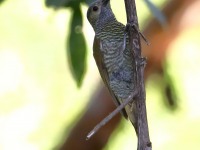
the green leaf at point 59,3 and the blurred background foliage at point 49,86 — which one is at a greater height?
the green leaf at point 59,3

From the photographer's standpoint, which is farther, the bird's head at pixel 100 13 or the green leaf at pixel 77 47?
the bird's head at pixel 100 13

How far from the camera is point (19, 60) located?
4.70 meters

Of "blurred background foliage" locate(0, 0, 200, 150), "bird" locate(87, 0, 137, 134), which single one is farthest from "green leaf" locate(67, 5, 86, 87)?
"blurred background foliage" locate(0, 0, 200, 150)

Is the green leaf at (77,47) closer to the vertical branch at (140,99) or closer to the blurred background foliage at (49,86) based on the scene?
the vertical branch at (140,99)

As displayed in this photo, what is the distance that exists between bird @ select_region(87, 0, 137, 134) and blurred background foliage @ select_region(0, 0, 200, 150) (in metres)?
1.04

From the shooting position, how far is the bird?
272 centimetres

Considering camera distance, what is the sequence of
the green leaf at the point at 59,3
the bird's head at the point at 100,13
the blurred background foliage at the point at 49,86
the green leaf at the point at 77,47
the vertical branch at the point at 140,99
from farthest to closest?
1. the blurred background foliage at the point at 49,86
2. the bird's head at the point at 100,13
3. the green leaf at the point at 77,47
4. the green leaf at the point at 59,3
5. the vertical branch at the point at 140,99

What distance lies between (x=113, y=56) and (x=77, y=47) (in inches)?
9.6

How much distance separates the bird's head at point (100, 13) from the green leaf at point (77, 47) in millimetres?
132

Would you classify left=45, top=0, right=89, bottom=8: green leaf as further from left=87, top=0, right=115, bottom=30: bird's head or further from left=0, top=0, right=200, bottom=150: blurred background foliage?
left=0, top=0, right=200, bottom=150: blurred background foliage

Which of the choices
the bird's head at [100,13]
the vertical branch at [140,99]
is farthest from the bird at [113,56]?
the vertical branch at [140,99]

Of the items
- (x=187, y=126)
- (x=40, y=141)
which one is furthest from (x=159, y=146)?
(x=40, y=141)

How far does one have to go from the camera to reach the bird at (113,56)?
2723 mm

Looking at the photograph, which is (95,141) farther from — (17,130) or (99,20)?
(17,130)
